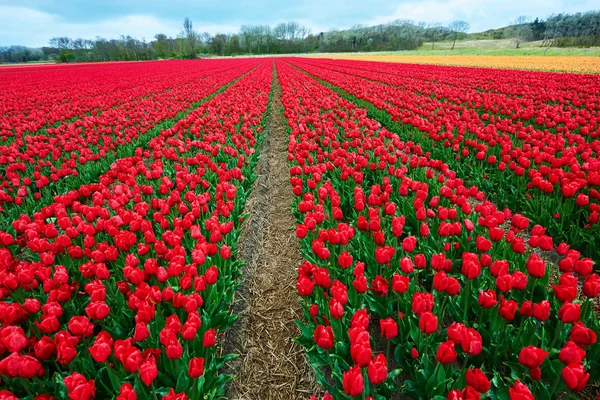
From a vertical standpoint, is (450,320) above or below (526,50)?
below

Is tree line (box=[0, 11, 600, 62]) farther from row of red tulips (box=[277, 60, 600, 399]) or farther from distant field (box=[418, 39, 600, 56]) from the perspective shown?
row of red tulips (box=[277, 60, 600, 399])

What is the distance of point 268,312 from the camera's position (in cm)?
346

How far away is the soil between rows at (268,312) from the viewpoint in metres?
2.71

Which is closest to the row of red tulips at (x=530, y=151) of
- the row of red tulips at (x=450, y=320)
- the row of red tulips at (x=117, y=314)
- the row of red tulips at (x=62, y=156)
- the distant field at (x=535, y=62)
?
the row of red tulips at (x=450, y=320)

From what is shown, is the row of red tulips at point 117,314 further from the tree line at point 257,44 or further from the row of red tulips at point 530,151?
the tree line at point 257,44

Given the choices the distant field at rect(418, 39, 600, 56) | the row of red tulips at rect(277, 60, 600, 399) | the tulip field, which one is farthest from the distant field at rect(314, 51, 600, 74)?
the row of red tulips at rect(277, 60, 600, 399)

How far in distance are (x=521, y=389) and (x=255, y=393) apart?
190cm

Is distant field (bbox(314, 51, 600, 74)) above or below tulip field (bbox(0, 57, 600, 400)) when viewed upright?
above

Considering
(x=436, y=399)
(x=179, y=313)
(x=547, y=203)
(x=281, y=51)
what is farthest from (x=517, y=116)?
(x=281, y=51)

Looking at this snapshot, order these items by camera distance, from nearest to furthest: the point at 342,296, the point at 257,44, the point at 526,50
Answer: the point at 342,296, the point at 526,50, the point at 257,44

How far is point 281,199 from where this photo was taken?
6086 mm

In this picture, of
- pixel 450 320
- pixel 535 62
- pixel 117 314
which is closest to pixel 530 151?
pixel 450 320

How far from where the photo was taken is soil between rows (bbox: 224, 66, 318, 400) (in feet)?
8.90

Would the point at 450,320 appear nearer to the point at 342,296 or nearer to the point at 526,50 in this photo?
the point at 342,296
